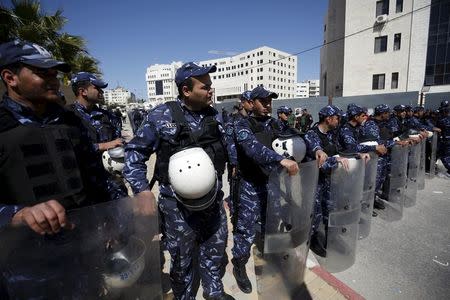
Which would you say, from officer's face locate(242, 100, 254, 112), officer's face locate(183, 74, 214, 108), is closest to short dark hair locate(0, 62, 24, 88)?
officer's face locate(183, 74, 214, 108)

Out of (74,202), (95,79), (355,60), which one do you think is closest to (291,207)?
(74,202)

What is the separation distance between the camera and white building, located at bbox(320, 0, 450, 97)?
20828 mm

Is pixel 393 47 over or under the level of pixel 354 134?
over

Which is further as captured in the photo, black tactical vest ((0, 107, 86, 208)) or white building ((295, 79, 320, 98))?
white building ((295, 79, 320, 98))

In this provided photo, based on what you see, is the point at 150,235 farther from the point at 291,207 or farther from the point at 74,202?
the point at 291,207

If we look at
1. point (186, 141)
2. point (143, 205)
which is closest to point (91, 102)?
point (186, 141)

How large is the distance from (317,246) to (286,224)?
5.93 ft

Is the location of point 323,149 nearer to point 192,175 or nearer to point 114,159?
point 192,175

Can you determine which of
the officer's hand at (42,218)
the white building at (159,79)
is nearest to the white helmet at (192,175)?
the officer's hand at (42,218)

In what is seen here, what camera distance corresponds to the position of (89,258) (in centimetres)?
131

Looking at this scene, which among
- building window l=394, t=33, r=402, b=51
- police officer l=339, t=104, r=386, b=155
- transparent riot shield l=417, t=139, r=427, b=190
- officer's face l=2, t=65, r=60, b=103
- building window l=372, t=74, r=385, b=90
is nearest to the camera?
officer's face l=2, t=65, r=60, b=103

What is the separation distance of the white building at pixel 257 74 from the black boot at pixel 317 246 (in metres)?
77.0

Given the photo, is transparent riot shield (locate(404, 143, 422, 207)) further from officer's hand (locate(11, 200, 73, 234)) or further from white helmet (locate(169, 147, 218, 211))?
officer's hand (locate(11, 200, 73, 234))

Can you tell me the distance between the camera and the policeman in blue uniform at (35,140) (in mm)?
1394
